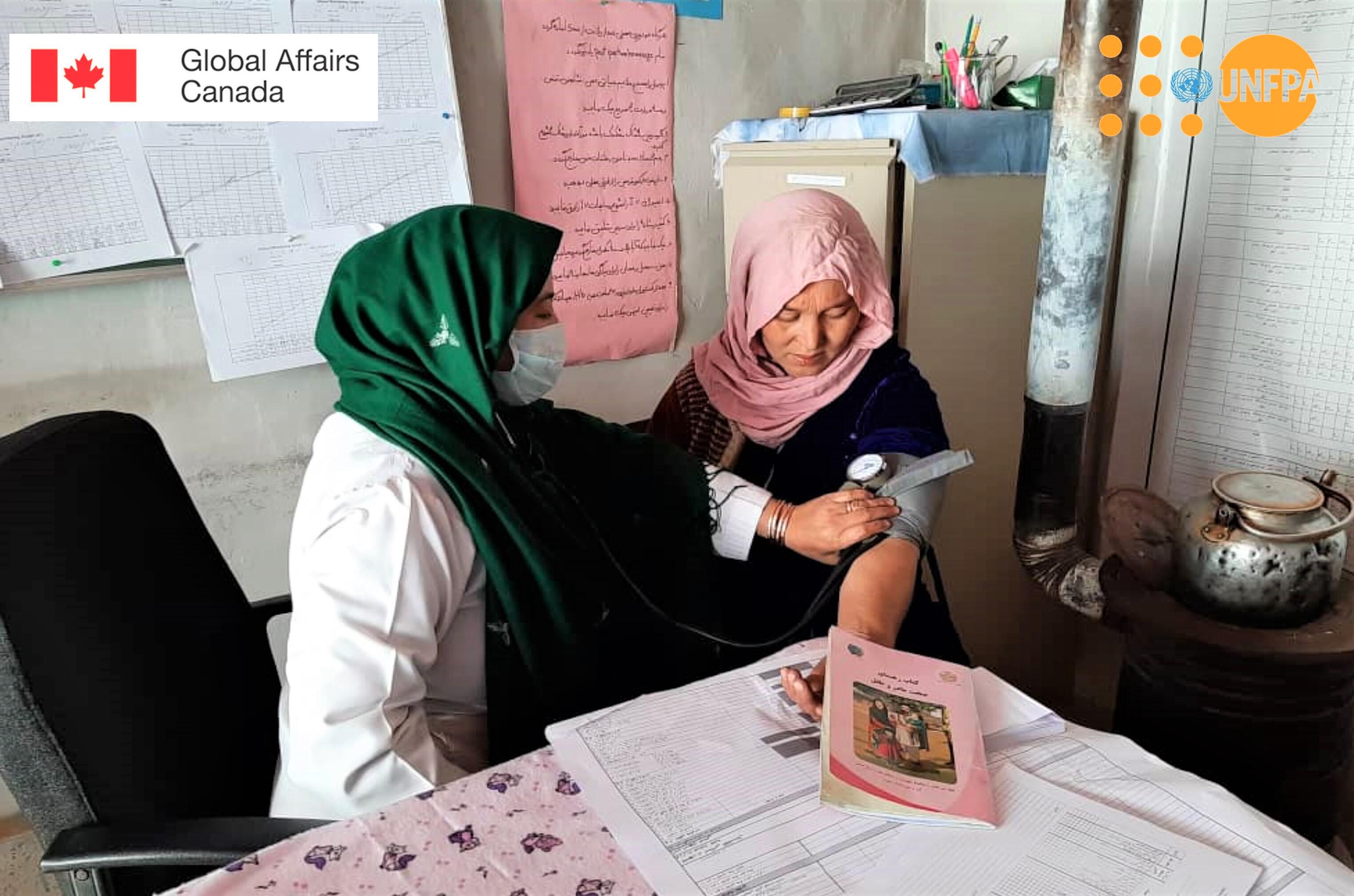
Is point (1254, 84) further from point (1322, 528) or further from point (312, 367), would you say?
point (312, 367)

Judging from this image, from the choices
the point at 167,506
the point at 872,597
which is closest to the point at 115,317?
the point at 167,506

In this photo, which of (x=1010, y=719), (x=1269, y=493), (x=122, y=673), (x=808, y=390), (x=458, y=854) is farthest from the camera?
(x=808, y=390)

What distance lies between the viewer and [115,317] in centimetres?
166

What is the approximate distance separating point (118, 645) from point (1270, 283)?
2.00 meters

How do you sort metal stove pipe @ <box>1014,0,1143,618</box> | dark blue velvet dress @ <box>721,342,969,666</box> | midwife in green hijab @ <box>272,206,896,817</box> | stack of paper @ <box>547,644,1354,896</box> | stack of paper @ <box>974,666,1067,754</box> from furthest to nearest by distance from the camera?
1. metal stove pipe @ <box>1014,0,1143,618</box>
2. dark blue velvet dress @ <box>721,342,969,666</box>
3. midwife in green hijab @ <box>272,206,896,817</box>
4. stack of paper @ <box>974,666,1067,754</box>
5. stack of paper @ <box>547,644,1354,896</box>

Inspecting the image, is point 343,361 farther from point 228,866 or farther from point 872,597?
point 872,597

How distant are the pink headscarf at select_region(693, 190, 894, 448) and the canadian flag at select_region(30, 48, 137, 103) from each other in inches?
41.1

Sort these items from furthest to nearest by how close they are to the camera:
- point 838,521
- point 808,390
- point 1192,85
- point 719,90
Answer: point 719,90, point 1192,85, point 808,390, point 838,521

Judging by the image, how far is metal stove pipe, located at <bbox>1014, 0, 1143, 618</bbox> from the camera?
158 cm

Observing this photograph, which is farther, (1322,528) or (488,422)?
(1322,528)

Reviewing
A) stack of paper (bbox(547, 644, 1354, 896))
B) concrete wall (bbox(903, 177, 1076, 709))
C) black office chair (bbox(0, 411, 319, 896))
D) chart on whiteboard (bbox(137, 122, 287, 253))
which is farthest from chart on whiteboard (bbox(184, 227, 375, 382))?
stack of paper (bbox(547, 644, 1354, 896))

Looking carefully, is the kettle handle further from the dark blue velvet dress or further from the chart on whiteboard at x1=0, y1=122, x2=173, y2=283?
the chart on whiteboard at x1=0, y1=122, x2=173, y2=283

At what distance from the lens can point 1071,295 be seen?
171 cm

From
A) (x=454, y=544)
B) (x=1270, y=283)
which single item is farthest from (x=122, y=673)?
(x=1270, y=283)
